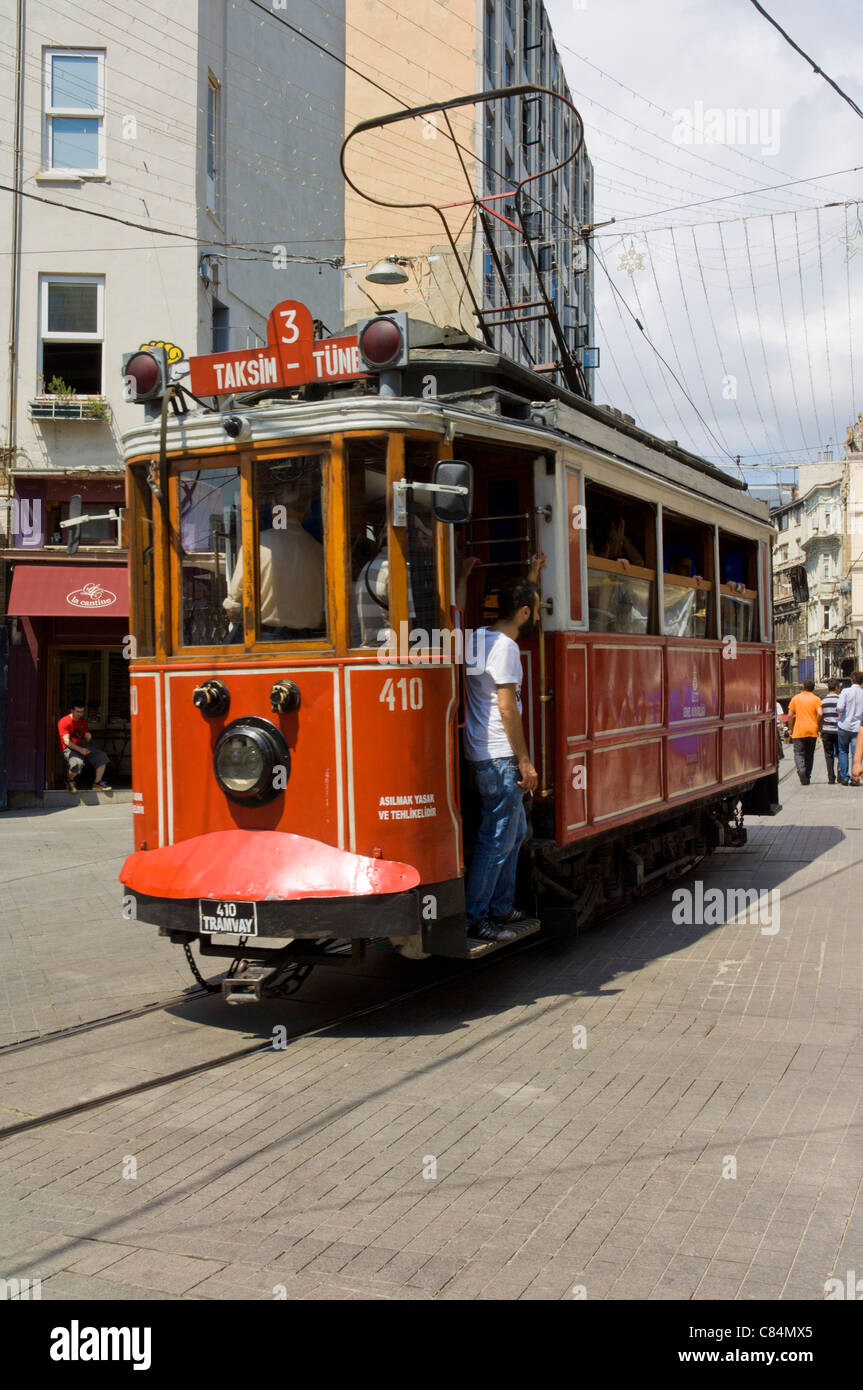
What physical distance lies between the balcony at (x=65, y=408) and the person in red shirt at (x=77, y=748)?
14.3ft

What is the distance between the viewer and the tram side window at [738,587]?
11.5 m

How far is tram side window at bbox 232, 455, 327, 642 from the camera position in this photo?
6.41 metres

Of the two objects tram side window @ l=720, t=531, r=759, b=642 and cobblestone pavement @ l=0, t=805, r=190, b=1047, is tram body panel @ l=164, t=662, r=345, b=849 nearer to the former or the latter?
cobblestone pavement @ l=0, t=805, r=190, b=1047

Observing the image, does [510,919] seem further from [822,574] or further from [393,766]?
[822,574]

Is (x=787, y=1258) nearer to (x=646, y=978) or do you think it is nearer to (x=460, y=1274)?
(x=460, y=1274)

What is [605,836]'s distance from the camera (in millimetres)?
8234

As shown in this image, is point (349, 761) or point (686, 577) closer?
point (349, 761)

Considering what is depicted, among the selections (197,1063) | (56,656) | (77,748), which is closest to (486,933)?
(197,1063)

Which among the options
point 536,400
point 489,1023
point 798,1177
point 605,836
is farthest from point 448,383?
point 798,1177

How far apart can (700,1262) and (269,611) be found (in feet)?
12.6

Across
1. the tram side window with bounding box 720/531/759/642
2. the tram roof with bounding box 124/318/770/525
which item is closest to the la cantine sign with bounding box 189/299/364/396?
the tram roof with bounding box 124/318/770/525

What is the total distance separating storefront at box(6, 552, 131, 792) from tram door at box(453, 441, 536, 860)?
37.0ft

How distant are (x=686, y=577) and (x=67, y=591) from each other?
11.2 m

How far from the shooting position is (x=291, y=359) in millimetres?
6465
